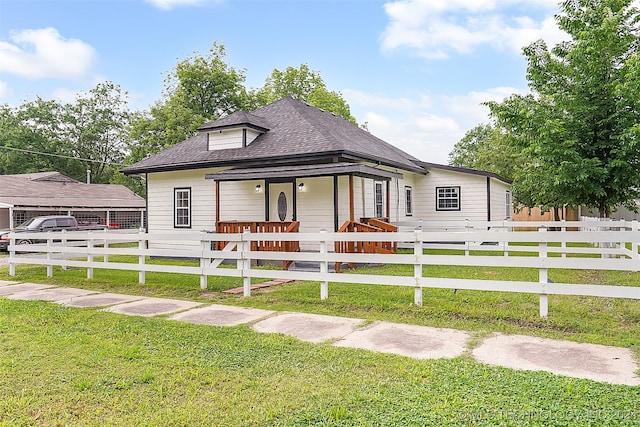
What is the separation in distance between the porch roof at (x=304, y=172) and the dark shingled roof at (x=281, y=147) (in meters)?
0.31

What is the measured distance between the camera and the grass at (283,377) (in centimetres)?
286

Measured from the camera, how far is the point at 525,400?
3.01 metres

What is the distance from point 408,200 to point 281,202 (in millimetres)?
5667

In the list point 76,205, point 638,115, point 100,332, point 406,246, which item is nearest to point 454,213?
point 406,246

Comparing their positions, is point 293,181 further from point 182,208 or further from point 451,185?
point 451,185

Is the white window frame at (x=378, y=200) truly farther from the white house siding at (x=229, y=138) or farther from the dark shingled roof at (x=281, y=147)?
the white house siding at (x=229, y=138)

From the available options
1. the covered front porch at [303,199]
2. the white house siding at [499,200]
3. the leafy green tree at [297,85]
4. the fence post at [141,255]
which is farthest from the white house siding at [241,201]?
the leafy green tree at [297,85]

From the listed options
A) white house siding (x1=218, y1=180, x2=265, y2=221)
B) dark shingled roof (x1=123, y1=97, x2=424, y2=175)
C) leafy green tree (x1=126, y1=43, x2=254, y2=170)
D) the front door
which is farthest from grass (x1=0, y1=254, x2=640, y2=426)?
leafy green tree (x1=126, y1=43, x2=254, y2=170)

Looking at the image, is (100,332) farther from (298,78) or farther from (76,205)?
(298,78)

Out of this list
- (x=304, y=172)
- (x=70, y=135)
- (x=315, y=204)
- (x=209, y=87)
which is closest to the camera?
(x=304, y=172)

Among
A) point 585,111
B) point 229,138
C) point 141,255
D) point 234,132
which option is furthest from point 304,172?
point 585,111

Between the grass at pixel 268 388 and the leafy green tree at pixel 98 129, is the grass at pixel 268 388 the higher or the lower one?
the lower one

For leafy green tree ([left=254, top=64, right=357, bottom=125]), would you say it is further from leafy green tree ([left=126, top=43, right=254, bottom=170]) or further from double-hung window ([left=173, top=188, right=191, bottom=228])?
double-hung window ([left=173, top=188, right=191, bottom=228])

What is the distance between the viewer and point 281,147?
13109 mm
